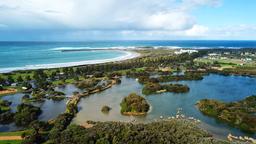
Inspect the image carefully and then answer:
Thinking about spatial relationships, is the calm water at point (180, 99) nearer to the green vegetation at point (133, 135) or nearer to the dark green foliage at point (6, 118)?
the green vegetation at point (133, 135)

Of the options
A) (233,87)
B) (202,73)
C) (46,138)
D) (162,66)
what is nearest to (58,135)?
(46,138)

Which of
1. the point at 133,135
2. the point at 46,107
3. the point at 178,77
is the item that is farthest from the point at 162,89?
the point at 133,135

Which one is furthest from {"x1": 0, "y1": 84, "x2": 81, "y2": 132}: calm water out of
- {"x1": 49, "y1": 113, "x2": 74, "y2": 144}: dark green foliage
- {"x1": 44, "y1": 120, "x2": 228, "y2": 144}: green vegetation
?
{"x1": 44, "y1": 120, "x2": 228, "y2": 144}: green vegetation

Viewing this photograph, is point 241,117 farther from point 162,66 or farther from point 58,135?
point 162,66

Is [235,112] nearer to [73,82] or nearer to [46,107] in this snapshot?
[46,107]

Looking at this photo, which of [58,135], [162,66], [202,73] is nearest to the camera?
[58,135]

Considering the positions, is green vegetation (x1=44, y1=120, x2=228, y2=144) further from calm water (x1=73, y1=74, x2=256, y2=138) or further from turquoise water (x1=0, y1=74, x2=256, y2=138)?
calm water (x1=73, y1=74, x2=256, y2=138)
